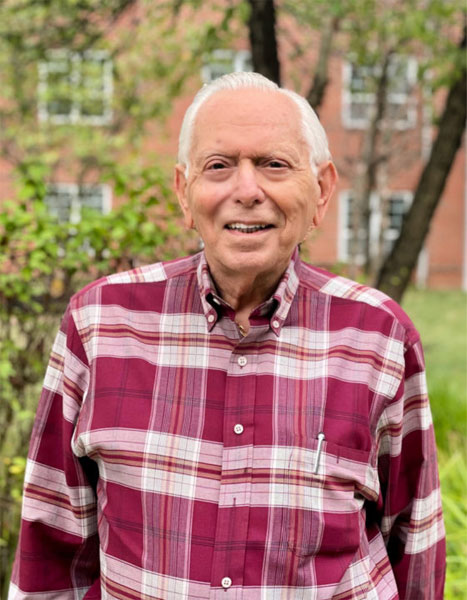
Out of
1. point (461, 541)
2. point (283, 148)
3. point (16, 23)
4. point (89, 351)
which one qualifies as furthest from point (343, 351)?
point (16, 23)

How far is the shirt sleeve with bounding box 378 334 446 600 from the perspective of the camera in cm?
174

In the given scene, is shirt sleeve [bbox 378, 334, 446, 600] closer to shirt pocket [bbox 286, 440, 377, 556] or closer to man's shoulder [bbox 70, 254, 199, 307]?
shirt pocket [bbox 286, 440, 377, 556]

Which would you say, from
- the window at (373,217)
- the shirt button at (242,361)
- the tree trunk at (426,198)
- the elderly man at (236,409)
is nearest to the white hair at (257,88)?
the elderly man at (236,409)

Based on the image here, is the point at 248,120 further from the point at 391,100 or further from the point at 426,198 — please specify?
the point at 391,100

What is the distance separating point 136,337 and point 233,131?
51 cm

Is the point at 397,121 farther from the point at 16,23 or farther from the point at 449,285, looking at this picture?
the point at 16,23

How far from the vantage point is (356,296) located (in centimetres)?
176

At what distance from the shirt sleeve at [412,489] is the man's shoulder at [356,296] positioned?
6cm

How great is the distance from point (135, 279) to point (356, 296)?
1.73 feet

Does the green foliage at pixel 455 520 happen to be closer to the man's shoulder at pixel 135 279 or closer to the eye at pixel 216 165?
the man's shoulder at pixel 135 279

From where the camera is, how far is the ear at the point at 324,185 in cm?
177

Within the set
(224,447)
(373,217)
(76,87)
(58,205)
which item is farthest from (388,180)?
(224,447)

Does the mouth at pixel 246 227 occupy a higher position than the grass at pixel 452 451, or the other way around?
the mouth at pixel 246 227

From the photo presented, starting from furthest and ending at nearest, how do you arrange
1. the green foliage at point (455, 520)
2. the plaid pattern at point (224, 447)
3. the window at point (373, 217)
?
the window at point (373, 217) < the green foliage at point (455, 520) < the plaid pattern at point (224, 447)
